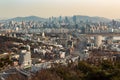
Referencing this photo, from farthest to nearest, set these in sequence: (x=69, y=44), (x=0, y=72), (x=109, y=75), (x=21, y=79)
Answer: (x=69, y=44) → (x=0, y=72) → (x=21, y=79) → (x=109, y=75)

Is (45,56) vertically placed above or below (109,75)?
below

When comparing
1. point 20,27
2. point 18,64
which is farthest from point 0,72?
point 20,27

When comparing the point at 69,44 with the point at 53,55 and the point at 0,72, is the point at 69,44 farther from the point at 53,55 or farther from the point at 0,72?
the point at 0,72

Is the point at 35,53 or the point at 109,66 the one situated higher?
the point at 109,66

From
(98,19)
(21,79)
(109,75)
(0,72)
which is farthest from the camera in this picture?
(98,19)

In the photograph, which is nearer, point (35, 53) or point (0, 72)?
point (0, 72)

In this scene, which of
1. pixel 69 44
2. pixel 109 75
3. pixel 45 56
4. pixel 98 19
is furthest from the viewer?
pixel 98 19

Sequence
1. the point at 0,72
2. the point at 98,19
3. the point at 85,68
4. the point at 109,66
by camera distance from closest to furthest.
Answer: the point at 109,66 < the point at 85,68 < the point at 0,72 < the point at 98,19

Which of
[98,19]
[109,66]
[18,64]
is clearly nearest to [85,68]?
[109,66]

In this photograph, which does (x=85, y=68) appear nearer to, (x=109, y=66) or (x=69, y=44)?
(x=109, y=66)
